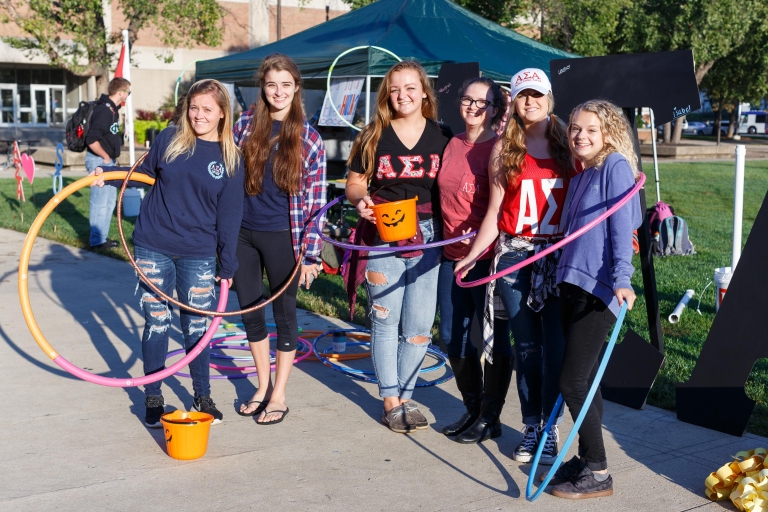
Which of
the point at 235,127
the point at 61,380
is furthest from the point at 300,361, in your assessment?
the point at 235,127

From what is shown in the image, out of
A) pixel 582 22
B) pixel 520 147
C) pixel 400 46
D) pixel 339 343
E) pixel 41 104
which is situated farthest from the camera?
pixel 41 104

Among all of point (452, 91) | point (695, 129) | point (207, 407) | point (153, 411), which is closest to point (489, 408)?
point (207, 407)

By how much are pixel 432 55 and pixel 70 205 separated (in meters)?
7.17

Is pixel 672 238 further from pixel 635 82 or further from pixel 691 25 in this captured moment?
pixel 691 25

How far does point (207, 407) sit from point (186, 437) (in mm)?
658

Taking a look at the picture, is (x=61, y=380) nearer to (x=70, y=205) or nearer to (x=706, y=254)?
(x=706, y=254)

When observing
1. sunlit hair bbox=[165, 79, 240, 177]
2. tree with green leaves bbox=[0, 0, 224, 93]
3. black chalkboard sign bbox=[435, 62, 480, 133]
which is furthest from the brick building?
sunlit hair bbox=[165, 79, 240, 177]

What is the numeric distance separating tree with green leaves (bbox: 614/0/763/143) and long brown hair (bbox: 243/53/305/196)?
103ft

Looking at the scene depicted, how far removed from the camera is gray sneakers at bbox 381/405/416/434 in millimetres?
4703

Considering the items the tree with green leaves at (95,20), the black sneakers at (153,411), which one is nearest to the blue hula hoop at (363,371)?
the black sneakers at (153,411)

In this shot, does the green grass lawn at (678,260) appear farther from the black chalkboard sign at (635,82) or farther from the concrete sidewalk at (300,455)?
the black chalkboard sign at (635,82)

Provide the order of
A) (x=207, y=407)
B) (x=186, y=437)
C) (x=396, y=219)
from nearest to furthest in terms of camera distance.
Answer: (x=186, y=437), (x=396, y=219), (x=207, y=407)

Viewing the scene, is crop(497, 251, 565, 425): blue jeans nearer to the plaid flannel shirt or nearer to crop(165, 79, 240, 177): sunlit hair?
the plaid flannel shirt

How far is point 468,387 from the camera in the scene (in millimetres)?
4688
